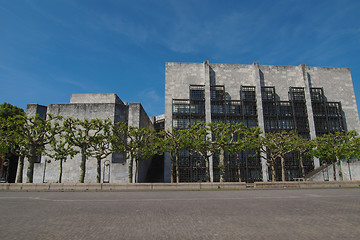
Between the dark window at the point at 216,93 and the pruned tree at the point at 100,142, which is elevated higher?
the dark window at the point at 216,93

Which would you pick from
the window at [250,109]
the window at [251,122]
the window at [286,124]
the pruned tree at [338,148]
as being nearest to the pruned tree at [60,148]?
the window at [251,122]

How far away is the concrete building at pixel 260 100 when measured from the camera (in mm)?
38281

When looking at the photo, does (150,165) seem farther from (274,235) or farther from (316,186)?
(274,235)

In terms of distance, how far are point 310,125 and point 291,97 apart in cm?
581

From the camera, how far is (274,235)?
14.6 feet

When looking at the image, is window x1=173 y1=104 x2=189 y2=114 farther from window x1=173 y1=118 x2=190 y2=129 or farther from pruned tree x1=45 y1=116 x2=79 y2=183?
pruned tree x1=45 y1=116 x2=79 y2=183

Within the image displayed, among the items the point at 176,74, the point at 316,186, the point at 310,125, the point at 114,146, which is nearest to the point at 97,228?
the point at 316,186

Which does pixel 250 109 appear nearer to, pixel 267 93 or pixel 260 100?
pixel 260 100

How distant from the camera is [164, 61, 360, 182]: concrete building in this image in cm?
3828

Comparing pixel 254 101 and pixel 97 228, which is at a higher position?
pixel 254 101

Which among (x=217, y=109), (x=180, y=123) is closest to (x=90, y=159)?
(x=180, y=123)

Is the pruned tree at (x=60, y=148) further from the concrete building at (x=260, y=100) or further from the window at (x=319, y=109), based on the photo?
the window at (x=319, y=109)

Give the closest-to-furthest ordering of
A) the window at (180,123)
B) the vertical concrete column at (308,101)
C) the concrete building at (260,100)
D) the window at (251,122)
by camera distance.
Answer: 1. the window at (180,123)
2. the concrete building at (260,100)
3. the vertical concrete column at (308,101)
4. the window at (251,122)

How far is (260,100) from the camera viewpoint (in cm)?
4031
